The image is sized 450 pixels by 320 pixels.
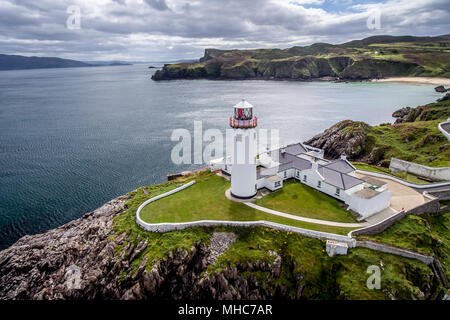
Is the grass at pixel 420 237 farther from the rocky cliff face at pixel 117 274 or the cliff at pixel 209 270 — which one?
the rocky cliff face at pixel 117 274

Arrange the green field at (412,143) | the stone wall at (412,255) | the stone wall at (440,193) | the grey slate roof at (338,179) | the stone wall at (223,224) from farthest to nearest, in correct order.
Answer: the green field at (412,143), the stone wall at (440,193), the grey slate roof at (338,179), the stone wall at (223,224), the stone wall at (412,255)

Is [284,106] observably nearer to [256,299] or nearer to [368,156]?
[368,156]

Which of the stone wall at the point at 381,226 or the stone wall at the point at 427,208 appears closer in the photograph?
the stone wall at the point at 381,226

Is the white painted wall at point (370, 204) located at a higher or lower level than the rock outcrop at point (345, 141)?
lower

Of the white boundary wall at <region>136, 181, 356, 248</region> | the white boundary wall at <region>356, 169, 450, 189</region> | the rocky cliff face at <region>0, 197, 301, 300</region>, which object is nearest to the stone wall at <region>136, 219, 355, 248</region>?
the white boundary wall at <region>136, 181, 356, 248</region>

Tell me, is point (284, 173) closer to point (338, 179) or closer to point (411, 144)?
point (338, 179)

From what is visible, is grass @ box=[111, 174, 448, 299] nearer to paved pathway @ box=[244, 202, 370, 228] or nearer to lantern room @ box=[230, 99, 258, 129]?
paved pathway @ box=[244, 202, 370, 228]

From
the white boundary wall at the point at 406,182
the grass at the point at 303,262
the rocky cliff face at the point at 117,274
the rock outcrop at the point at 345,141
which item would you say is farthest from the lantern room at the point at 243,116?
the rock outcrop at the point at 345,141
